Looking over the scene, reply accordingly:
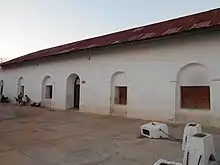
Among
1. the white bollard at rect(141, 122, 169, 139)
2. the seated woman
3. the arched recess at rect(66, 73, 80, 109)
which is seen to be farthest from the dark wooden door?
the seated woman

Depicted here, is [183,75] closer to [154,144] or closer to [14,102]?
[154,144]

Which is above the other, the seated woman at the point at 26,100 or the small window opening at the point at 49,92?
the small window opening at the point at 49,92

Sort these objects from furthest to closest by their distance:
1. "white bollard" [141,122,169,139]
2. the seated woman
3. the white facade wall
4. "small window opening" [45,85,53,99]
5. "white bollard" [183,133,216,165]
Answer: the seated woman
"small window opening" [45,85,53,99]
the white facade wall
"white bollard" [141,122,169,139]
"white bollard" [183,133,216,165]

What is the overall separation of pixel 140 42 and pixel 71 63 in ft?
19.4

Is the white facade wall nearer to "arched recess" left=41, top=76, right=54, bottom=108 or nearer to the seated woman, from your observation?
"arched recess" left=41, top=76, right=54, bottom=108

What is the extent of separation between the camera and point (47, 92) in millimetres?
18375

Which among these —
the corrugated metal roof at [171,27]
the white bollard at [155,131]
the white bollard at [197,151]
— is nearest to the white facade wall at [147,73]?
the corrugated metal roof at [171,27]

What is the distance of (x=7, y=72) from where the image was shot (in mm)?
24172

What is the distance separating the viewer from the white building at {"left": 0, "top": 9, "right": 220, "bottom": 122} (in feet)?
31.6

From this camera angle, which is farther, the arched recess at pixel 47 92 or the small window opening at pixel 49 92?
the small window opening at pixel 49 92

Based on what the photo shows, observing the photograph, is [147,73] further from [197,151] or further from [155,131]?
[197,151]

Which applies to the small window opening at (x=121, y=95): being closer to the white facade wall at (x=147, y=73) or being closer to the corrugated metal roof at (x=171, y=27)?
the white facade wall at (x=147, y=73)

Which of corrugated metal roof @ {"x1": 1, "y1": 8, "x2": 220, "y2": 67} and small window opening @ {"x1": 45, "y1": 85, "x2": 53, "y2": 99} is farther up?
corrugated metal roof @ {"x1": 1, "y1": 8, "x2": 220, "y2": 67}

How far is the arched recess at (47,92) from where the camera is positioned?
17797 mm
